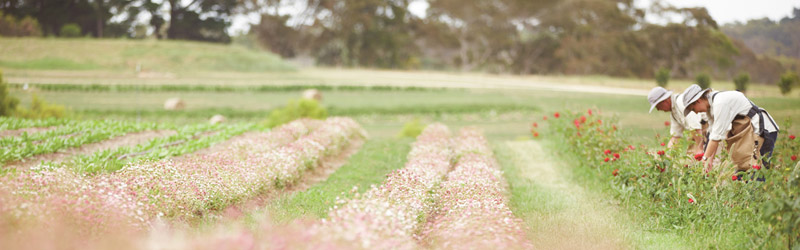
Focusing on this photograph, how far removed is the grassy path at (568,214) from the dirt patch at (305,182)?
3.06 m

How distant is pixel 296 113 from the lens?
15.3m

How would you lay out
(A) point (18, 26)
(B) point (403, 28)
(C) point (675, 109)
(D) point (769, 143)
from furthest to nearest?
(B) point (403, 28)
(A) point (18, 26)
(C) point (675, 109)
(D) point (769, 143)

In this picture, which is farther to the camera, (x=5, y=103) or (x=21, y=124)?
(x=5, y=103)

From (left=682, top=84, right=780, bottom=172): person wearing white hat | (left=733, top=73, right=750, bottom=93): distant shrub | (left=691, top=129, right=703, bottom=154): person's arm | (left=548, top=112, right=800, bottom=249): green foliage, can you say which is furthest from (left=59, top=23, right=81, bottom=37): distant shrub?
(left=682, top=84, right=780, bottom=172): person wearing white hat

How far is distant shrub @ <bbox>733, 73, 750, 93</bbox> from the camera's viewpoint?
32.6ft

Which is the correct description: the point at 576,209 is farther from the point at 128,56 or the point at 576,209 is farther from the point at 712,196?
the point at 128,56

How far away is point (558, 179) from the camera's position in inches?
356

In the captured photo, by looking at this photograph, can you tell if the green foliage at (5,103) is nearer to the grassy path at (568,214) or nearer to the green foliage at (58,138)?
the green foliage at (58,138)

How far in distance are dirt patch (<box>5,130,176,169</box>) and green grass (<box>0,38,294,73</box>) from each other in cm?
1657

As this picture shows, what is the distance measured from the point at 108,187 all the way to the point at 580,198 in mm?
5692

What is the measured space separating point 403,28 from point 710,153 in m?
48.5

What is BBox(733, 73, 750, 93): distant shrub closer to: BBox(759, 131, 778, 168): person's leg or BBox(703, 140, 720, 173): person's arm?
BBox(759, 131, 778, 168): person's leg

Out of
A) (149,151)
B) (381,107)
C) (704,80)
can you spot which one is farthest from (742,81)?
(381,107)

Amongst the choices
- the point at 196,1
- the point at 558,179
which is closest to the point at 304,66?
the point at 196,1
